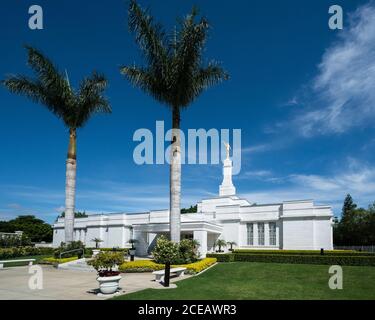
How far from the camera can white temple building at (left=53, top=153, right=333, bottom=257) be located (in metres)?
31.2

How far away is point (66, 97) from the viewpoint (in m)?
26.0

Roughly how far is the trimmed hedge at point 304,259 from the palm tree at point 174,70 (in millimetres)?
8121

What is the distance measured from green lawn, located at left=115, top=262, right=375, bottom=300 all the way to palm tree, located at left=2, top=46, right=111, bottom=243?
1257 cm

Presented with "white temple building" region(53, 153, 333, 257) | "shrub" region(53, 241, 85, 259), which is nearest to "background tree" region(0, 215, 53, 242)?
"white temple building" region(53, 153, 333, 257)

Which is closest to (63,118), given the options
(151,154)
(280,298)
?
(151,154)

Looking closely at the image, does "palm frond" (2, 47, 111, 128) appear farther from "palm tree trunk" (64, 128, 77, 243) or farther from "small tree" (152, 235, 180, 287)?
"small tree" (152, 235, 180, 287)

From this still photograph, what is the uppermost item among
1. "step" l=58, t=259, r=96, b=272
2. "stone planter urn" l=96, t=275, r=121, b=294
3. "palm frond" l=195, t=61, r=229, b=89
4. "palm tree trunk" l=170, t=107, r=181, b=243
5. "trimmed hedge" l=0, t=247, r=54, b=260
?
"palm frond" l=195, t=61, r=229, b=89

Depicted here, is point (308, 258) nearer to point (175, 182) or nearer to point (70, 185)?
point (175, 182)

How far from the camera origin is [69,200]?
85.4ft

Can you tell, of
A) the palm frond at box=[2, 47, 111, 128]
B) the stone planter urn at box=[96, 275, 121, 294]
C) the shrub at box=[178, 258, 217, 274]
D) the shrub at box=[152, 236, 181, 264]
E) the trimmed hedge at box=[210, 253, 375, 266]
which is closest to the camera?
the stone planter urn at box=[96, 275, 121, 294]

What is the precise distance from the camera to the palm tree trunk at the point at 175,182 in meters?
20.1

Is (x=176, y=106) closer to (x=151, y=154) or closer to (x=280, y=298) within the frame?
(x=151, y=154)

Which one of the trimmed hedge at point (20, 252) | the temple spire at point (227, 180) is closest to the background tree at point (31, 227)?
the trimmed hedge at point (20, 252)
